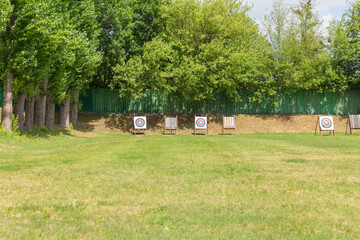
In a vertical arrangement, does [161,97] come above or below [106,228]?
above

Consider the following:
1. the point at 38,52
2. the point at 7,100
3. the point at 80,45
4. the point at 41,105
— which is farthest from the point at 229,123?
the point at 7,100

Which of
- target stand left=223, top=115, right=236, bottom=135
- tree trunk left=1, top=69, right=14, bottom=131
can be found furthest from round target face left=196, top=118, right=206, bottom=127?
tree trunk left=1, top=69, right=14, bottom=131

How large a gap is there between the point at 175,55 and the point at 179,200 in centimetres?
3668

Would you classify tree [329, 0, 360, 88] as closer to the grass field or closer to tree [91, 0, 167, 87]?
tree [91, 0, 167, 87]

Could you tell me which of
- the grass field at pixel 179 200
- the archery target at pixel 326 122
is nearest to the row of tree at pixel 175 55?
the archery target at pixel 326 122

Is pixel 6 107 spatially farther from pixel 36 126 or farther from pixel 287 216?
pixel 287 216

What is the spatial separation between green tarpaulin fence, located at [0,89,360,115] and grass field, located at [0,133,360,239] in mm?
32809

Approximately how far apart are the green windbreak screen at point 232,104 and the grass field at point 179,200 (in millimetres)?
32797

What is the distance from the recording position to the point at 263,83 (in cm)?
Result: 4897

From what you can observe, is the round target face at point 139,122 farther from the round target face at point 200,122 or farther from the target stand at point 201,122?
the round target face at point 200,122

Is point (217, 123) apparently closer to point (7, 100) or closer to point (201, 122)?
point (201, 122)

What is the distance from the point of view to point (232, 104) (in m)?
48.5

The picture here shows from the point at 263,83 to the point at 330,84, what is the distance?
30.6ft

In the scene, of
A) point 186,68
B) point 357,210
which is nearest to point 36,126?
point 186,68
